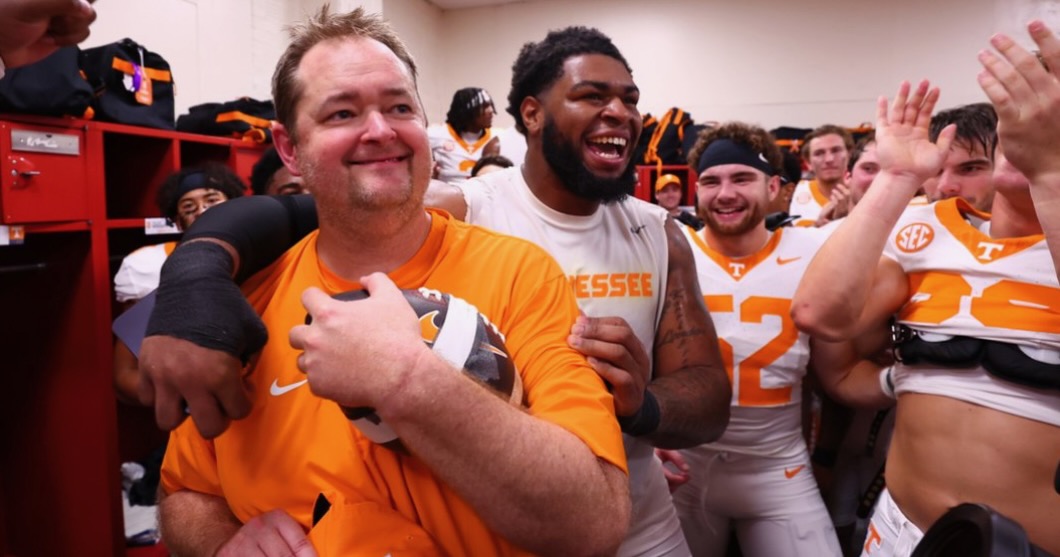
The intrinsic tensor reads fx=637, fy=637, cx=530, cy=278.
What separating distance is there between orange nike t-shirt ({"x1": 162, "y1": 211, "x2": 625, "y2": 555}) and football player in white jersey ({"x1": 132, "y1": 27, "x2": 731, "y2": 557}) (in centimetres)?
57

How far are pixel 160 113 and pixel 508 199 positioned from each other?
253 centimetres

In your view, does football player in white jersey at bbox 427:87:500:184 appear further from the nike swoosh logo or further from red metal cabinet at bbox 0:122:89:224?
the nike swoosh logo

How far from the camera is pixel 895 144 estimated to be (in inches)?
73.2

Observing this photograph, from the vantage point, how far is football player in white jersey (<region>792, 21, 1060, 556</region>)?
5.28 ft

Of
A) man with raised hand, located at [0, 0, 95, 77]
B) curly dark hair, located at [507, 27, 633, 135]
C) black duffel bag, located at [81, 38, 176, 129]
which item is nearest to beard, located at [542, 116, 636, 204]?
curly dark hair, located at [507, 27, 633, 135]

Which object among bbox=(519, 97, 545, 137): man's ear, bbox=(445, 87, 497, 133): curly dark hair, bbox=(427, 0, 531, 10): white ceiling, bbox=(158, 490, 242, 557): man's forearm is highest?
bbox=(427, 0, 531, 10): white ceiling

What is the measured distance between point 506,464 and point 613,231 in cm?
123

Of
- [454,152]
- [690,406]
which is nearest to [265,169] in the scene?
[690,406]

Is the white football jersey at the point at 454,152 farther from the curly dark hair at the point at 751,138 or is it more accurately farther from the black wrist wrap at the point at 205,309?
the black wrist wrap at the point at 205,309

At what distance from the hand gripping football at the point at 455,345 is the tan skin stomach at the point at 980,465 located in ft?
4.56

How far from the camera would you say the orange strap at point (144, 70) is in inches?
126

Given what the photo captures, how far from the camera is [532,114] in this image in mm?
2213

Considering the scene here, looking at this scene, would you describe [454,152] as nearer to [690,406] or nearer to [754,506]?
[754,506]

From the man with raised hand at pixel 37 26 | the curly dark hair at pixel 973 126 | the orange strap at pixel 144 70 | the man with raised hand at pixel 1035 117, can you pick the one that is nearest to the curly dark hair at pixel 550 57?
the man with raised hand at pixel 1035 117
